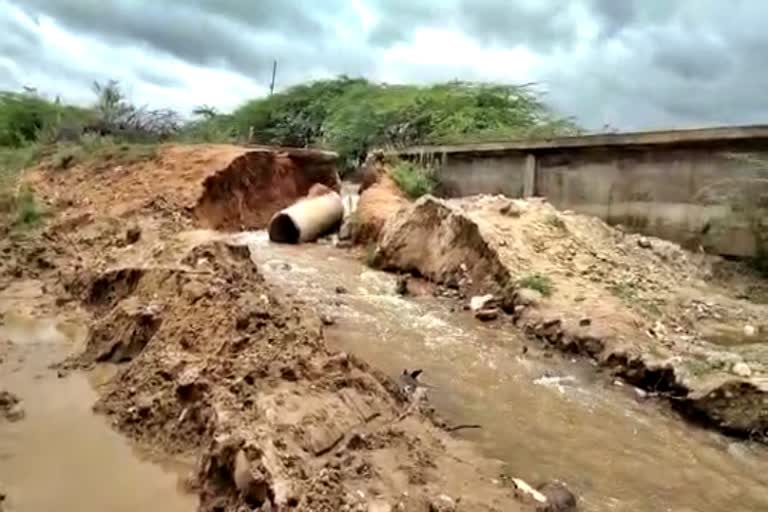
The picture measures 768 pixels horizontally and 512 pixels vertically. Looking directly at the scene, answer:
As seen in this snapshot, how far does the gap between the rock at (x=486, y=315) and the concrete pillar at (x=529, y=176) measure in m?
4.04

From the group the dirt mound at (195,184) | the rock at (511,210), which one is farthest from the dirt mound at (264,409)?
the dirt mound at (195,184)

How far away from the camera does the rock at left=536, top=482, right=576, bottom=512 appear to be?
313cm

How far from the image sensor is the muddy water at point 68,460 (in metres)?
2.98

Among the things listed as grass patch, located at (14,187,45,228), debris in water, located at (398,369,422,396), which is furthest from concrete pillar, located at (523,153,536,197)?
grass patch, located at (14,187,45,228)

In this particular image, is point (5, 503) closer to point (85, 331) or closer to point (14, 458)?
point (14, 458)

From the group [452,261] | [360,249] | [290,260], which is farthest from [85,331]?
[360,249]

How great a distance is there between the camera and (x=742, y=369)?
4957 mm

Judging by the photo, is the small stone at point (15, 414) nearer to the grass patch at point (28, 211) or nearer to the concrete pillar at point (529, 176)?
the grass patch at point (28, 211)

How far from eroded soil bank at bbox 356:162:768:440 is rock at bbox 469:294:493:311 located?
96 millimetres

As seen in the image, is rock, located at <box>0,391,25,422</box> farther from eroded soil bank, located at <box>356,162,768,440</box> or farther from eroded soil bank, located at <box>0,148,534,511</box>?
eroded soil bank, located at <box>356,162,768,440</box>

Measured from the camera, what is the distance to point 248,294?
4.64 m


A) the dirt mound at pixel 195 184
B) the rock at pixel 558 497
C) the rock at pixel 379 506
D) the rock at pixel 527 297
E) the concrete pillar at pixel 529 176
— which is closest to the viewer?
the rock at pixel 379 506

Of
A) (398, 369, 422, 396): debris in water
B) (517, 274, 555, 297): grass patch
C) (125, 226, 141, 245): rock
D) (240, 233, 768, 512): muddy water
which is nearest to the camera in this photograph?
(240, 233, 768, 512): muddy water

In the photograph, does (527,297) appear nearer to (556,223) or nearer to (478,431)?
(556,223)
